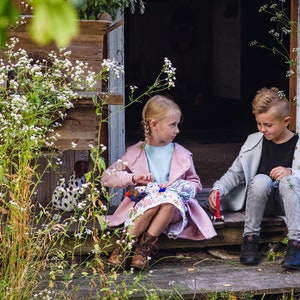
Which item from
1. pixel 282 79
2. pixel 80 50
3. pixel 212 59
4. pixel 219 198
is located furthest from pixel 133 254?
pixel 212 59

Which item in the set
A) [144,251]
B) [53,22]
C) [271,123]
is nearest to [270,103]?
[271,123]

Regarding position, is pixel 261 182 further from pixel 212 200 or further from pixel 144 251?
pixel 144 251

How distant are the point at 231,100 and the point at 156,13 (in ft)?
6.39

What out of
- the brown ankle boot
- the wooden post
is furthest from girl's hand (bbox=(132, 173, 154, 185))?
the wooden post

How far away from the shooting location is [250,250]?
4305 millimetres

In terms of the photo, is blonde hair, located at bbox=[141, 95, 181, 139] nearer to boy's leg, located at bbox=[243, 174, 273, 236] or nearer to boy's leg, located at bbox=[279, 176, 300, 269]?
boy's leg, located at bbox=[243, 174, 273, 236]

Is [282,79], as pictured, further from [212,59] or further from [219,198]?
[219,198]

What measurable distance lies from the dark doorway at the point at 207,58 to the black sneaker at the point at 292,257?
5081 mm

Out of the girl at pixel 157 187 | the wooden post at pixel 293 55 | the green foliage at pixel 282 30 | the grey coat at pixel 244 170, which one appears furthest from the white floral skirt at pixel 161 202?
the wooden post at pixel 293 55

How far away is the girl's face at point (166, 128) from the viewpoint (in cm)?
434

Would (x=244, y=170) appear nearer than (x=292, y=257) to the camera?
No

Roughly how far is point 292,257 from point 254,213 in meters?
0.34

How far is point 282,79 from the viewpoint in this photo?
9.85 metres

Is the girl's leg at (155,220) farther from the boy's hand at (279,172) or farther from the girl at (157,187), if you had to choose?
the boy's hand at (279,172)
